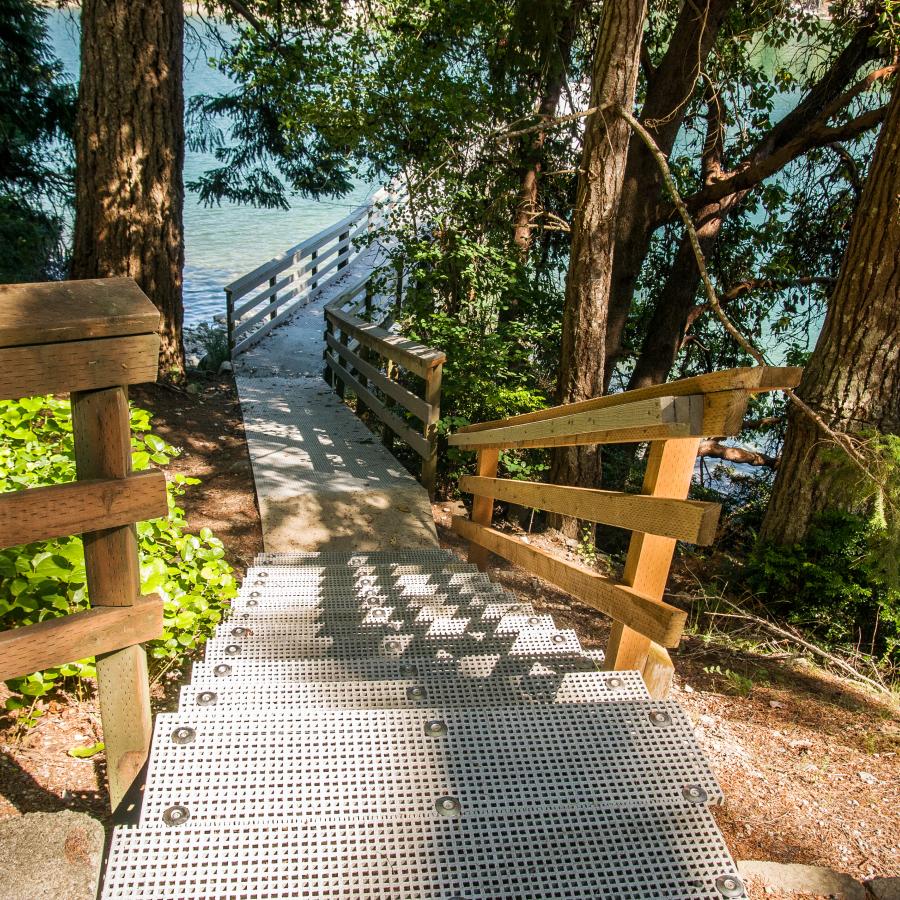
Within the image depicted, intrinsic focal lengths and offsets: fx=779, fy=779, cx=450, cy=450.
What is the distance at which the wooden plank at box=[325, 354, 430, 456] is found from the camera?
615 centimetres

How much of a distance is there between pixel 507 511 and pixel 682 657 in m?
3.29

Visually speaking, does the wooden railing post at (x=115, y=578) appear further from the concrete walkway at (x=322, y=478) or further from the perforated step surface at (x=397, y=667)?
the concrete walkway at (x=322, y=478)

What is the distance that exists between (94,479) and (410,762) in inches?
38.2

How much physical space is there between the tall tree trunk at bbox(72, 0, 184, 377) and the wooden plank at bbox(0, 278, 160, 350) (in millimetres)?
5975

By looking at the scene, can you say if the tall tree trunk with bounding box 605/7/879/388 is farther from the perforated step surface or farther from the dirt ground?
the perforated step surface

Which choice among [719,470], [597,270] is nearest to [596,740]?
[597,270]

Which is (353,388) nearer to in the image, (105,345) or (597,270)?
(597,270)

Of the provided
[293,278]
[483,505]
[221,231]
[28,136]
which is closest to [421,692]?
[483,505]

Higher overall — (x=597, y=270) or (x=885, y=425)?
(x=597, y=270)

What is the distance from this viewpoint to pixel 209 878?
1384 mm

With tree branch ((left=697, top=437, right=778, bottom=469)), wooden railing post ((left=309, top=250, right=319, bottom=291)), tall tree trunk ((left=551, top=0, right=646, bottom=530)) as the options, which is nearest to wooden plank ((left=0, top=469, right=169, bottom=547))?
tall tree trunk ((left=551, top=0, right=646, bottom=530))

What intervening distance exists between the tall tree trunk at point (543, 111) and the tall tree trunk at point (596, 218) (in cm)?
218

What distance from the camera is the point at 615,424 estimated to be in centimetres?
252

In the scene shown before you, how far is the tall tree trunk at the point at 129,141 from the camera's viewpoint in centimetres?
689
